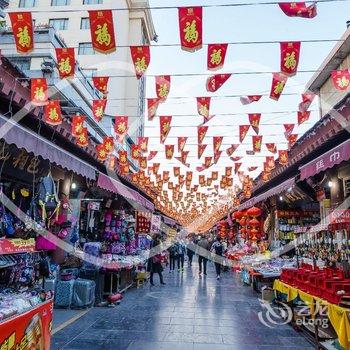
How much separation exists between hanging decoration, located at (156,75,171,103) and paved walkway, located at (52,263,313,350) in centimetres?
637

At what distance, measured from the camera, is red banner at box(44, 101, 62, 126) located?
720 cm

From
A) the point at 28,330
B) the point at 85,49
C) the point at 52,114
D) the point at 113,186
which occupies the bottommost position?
the point at 28,330

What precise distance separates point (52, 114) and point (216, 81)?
447 centimetres

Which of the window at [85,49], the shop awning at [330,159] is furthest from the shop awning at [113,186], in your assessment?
the window at [85,49]

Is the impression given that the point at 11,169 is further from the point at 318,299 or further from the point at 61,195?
the point at 318,299

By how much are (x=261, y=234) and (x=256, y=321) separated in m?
12.0

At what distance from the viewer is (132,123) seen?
185 ft

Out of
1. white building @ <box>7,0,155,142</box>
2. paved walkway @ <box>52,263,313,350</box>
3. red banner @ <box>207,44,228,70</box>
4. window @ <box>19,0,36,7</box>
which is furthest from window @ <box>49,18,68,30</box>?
paved walkway @ <box>52,263,313,350</box>

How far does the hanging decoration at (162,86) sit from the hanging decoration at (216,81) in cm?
120

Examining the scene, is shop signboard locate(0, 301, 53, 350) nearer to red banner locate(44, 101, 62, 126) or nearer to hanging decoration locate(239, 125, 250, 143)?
red banner locate(44, 101, 62, 126)

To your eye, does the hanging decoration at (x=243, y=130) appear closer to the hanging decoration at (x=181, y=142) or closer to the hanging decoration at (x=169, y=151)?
the hanging decoration at (x=181, y=142)

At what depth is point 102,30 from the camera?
284 inches

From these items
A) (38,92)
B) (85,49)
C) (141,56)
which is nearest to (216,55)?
(141,56)

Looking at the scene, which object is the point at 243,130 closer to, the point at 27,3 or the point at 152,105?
the point at 152,105
